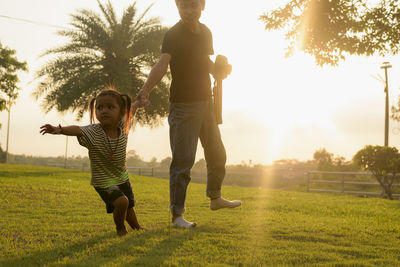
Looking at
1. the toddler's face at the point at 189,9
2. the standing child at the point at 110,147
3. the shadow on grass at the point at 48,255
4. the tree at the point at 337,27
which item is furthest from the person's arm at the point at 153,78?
the tree at the point at 337,27

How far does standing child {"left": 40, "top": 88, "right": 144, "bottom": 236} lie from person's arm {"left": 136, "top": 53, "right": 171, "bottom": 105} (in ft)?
0.34

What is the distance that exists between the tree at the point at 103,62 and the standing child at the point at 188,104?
15528 millimetres

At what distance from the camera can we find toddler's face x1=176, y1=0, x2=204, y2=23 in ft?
12.9

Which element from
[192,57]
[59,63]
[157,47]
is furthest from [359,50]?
[59,63]

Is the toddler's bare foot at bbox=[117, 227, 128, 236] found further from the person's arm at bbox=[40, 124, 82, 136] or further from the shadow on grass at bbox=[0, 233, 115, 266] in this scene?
the person's arm at bbox=[40, 124, 82, 136]

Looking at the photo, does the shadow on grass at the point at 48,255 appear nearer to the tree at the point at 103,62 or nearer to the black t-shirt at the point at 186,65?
the black t-shirt at the point at 186,65

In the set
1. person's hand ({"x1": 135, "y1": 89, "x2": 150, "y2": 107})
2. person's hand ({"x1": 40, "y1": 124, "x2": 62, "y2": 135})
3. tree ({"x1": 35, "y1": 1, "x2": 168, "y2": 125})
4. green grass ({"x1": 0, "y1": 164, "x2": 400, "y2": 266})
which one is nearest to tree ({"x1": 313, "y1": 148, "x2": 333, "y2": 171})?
tree ({"x1": 35, "y1": 1, "x2": 168, "y2": 125})

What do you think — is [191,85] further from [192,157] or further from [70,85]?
[70,85]

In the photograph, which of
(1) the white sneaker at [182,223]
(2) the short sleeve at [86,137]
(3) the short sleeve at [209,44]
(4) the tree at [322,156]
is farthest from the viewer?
(4) the tree at [322,156]

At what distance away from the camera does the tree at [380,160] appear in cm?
1391

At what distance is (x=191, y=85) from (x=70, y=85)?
16.7 m

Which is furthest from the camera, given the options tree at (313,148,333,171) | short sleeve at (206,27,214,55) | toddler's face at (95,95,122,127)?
tree at (313,148,333,171)

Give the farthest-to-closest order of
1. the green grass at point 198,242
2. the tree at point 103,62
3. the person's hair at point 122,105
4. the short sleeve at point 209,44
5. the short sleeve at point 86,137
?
the tree at point 103,62
the short sleeve at point 209,44
the person's hair at point 122,105
the short sleeve at point 86,137
the green grass at point 198,242

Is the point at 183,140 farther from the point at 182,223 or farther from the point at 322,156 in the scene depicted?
the point at 322,156
